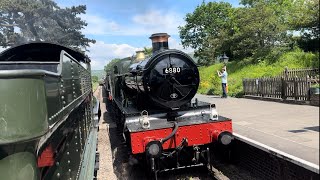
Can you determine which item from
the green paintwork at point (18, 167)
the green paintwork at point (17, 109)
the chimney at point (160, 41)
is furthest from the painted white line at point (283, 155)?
the green paintwork at point (17, 109)

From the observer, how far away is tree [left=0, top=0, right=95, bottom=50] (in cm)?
2180

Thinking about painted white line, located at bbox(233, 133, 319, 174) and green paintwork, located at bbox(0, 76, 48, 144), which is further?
painted white line, located at bbox(233, 133, 319, 174)

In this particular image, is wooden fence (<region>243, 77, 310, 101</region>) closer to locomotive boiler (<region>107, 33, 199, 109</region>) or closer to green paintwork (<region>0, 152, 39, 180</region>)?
locomotive boiler (<region>107, 33, 199, 109</region>)

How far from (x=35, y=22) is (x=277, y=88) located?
58.0ft

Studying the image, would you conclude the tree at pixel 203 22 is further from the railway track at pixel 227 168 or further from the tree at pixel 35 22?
the railway track at pixel 227 168

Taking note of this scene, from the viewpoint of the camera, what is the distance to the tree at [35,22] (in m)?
21.8

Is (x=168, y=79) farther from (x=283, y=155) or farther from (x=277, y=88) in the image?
(x=277, y=88)

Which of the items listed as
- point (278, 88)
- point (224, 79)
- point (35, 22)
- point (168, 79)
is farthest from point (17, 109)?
point (35, 22)

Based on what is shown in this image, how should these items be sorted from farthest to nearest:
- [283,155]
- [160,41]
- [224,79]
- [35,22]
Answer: [35,22]
[224,79]
[160,41]
[283,155]

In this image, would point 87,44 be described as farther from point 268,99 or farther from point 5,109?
point 5,109

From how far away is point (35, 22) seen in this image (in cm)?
2317

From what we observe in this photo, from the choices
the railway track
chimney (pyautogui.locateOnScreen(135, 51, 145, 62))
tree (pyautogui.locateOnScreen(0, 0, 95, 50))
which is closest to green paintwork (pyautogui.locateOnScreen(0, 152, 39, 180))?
the railway track

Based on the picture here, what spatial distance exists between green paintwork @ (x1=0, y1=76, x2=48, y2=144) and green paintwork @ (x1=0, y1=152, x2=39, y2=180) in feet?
0.90

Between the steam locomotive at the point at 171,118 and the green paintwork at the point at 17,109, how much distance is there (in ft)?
13.3
